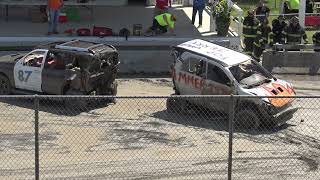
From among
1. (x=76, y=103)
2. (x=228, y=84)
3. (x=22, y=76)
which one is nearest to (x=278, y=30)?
(x=228, y=84)

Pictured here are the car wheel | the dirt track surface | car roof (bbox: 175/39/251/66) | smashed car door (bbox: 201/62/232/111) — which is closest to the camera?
the dirt track surface

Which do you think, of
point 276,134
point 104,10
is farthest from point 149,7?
point 276,134

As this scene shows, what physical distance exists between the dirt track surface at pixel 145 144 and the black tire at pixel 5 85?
500 millimetres

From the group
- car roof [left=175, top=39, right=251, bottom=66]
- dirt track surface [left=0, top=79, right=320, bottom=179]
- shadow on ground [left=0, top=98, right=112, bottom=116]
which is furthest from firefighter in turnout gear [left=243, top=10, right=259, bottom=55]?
shadow on ground [left=0, top=98, right=112, bottom=116]

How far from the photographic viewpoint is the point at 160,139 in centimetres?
1378

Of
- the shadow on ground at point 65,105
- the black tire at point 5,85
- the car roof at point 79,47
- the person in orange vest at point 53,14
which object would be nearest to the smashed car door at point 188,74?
the car roof at point 79,47

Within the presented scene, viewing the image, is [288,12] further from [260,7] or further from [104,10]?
[104,10]

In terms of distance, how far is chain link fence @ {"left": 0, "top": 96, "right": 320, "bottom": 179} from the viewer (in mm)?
11672

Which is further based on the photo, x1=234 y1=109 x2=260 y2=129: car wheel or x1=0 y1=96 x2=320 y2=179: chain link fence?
x1=234 y1=109 x2=260 y2=129: car wheel

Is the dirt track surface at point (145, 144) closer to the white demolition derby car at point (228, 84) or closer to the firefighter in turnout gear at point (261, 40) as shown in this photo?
the white demolition derby car at point (228, 84)

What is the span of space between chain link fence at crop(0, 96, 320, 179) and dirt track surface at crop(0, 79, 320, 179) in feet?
0.07

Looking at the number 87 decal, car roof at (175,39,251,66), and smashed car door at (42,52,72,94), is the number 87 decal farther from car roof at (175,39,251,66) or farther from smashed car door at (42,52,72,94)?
car roof at (175,39,251,66)

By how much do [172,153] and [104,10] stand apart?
15.9 metres

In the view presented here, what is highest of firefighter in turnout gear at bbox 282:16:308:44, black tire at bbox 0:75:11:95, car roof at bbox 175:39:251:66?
firefighter in turnout gear at bbox 282:16:308:44
